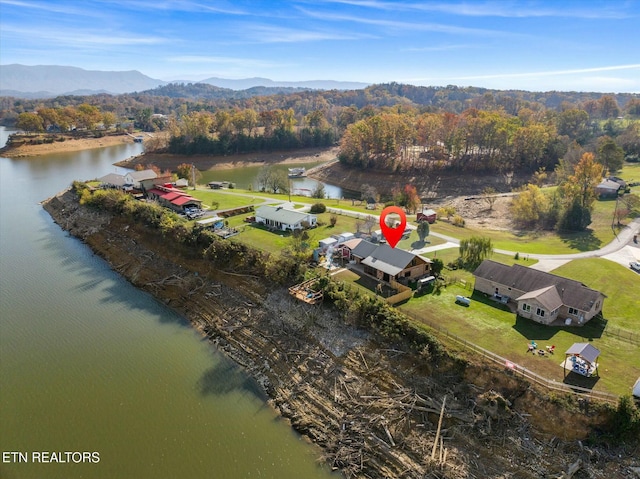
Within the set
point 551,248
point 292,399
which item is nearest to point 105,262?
point 292,399

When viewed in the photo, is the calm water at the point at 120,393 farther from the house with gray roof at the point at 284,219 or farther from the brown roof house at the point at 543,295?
the brown roof house at the point at 543,295

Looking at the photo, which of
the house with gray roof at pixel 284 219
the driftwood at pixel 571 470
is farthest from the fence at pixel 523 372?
the house with gray roof at pixel 284 219

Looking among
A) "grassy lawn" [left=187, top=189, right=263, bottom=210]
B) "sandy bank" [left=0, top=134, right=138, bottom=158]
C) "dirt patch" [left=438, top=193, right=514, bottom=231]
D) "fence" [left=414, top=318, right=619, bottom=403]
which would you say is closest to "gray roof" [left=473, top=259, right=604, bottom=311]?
"fence" [left=414, top=318, right=619, bottom=403]

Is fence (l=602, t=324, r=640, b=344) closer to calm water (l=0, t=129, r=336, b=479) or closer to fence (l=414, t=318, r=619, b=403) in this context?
fence (l=414, t=318, r=619, b=403)

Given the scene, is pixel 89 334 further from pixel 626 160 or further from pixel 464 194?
pixel 626 160

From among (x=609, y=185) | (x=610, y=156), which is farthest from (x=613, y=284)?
(x=610, y=156)

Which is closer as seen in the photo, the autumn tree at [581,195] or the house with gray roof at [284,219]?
the house with gray roof at [284,219]
